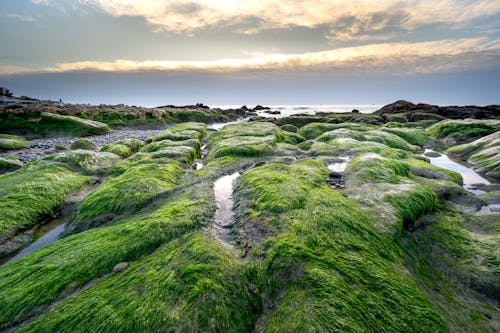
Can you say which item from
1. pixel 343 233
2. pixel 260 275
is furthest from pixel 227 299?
pixel 343 233

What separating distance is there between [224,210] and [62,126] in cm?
2981

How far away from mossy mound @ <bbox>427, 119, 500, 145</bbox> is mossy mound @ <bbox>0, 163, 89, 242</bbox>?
3337cm

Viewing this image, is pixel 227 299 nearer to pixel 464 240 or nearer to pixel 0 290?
pixel 0 290

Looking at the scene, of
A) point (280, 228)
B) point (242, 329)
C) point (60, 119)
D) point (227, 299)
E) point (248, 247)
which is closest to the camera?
point (242, 329)

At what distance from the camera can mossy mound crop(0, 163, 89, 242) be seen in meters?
8.12

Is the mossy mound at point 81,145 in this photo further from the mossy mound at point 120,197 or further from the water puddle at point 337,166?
the water puddle at point 337,166

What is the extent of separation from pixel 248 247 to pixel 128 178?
7.18m

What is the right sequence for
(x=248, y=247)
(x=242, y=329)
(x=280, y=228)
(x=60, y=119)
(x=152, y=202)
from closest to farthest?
(x=242, y=329) → (x=248, y=247) → (x=280, y=228) → (x=152, y=202) → (x=60, y=119)

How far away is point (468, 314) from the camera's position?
14.8ft

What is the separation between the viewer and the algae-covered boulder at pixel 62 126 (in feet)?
91.8

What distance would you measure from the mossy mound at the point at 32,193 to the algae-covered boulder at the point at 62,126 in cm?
1856

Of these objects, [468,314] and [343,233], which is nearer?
[468,314]

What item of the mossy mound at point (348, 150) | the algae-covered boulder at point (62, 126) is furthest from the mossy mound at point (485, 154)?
the algae-covered boulder at point (62, 126)

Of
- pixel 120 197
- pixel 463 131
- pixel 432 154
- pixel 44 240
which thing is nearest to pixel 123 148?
pixel 120 197
